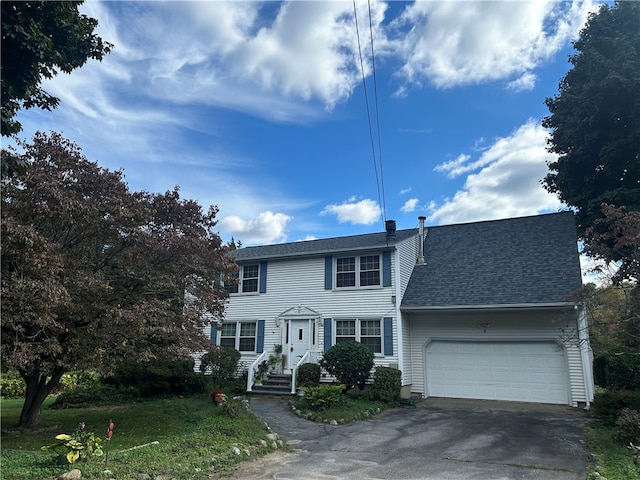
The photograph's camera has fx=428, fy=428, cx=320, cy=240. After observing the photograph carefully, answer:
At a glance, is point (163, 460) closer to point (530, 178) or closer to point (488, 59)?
point (488, 59)

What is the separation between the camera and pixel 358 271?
15.9 meters

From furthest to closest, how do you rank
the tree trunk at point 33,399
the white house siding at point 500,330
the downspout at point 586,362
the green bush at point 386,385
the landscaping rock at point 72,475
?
1. the green bush at point 386,385
2. the white house siding at point 500,330
3. the downspout at point 586,362
4. the tree trunk at point 33,399
5. the landscaping rock at point 72,475

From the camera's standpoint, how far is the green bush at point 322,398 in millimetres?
11273

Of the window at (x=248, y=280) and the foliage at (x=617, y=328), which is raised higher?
the window at (x=248, y=280)

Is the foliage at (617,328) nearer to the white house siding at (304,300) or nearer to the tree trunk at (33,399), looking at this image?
the white house siding at (304,300)

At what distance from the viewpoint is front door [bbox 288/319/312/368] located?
16.0m

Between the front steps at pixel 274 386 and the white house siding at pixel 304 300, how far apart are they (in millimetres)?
1397

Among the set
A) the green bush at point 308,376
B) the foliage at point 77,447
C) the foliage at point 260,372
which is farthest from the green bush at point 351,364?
the foliage at point 77,447

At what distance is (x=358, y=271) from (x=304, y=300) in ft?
7.89

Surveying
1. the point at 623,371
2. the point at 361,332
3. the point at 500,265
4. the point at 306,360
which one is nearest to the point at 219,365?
the point at 306,360

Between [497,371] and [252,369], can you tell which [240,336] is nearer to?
[252,369]

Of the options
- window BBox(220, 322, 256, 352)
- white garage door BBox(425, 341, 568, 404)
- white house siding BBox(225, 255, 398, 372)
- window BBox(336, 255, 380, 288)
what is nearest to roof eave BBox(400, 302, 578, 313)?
white house siding BBox(225, 255, 398, 372)

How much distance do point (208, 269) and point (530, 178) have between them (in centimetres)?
1518

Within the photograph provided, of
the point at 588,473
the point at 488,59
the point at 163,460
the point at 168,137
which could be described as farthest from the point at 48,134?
the point at 588,473
